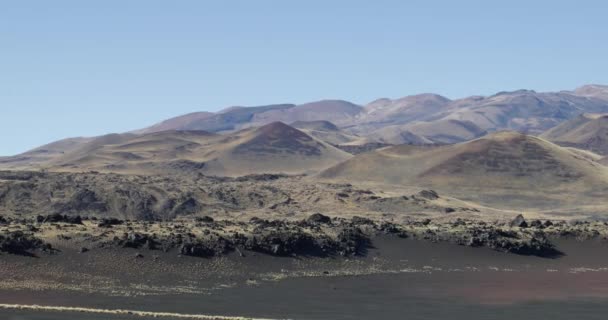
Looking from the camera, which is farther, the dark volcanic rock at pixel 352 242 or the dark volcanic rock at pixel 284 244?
the dark volcanic rock at pixel 352 242

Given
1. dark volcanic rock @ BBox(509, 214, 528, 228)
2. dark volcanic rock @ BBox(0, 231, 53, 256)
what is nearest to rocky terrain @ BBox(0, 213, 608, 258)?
dark volcanic rock @ BBox(0, 231, 53, 256)

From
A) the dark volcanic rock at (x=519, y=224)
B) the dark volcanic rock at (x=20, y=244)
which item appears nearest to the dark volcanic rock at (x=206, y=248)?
the dark volcanic rock at (x=20, y=244)

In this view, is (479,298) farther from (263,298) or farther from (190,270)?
(190,270)

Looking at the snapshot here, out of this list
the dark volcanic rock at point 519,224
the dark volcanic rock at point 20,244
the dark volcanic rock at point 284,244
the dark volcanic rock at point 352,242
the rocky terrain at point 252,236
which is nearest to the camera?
the dark volcanic rock at point 20,244

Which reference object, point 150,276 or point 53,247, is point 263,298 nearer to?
point 150,276

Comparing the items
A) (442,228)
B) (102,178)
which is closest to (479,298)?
(442,228)

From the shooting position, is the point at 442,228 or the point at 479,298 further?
the point at 442,228

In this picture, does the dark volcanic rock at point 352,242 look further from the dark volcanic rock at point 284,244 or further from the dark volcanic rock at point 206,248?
the dark volcanic rock at point 206,248

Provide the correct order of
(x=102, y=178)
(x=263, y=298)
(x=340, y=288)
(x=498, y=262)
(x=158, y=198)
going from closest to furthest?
(x=263, y=298) < (x=340, y=288) < (x=498, y=262) < (x=158, y=198) < (x=102, y=178)

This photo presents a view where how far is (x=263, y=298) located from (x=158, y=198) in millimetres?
95762

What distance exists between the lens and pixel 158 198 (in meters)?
161

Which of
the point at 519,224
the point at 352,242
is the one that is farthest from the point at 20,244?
the point at 519,224

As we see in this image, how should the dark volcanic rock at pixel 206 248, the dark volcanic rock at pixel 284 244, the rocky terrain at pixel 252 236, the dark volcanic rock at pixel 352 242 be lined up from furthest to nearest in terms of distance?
the dark volcanic rock at pixel 352 242 < the dark volcanic rock at pixel 284 244 < the dark volcanic rock at pixel 206 248 < the rocky terrain at pixel 252 236

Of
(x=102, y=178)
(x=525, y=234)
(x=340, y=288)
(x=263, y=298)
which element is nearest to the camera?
(x=263, y=298)
